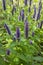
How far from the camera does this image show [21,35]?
2303mm

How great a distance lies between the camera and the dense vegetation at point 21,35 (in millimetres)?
1888

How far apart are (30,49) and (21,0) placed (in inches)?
54.5

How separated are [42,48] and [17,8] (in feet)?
2.25

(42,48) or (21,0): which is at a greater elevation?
(21,0)

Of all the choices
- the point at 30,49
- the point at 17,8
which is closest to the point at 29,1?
the point at 17,8

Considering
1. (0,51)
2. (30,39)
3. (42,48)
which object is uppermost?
(0,51)

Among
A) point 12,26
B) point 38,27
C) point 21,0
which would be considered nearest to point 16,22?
point 12,26

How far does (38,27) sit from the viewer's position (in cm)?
258

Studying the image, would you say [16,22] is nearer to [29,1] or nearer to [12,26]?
[12,26]

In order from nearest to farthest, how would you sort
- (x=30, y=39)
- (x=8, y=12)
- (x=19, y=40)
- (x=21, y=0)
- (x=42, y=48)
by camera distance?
1. (x=19, y=40)
2. (x=30, y=39)
3. (x=42, y=48)
4. (x=8, y=12)
5. (x=21, y=0)

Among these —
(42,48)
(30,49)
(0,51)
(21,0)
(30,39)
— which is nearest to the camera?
(0,51)

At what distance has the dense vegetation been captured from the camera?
189 cm

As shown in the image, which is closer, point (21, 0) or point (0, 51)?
point (0, 51)

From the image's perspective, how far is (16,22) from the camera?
2.58 metres
